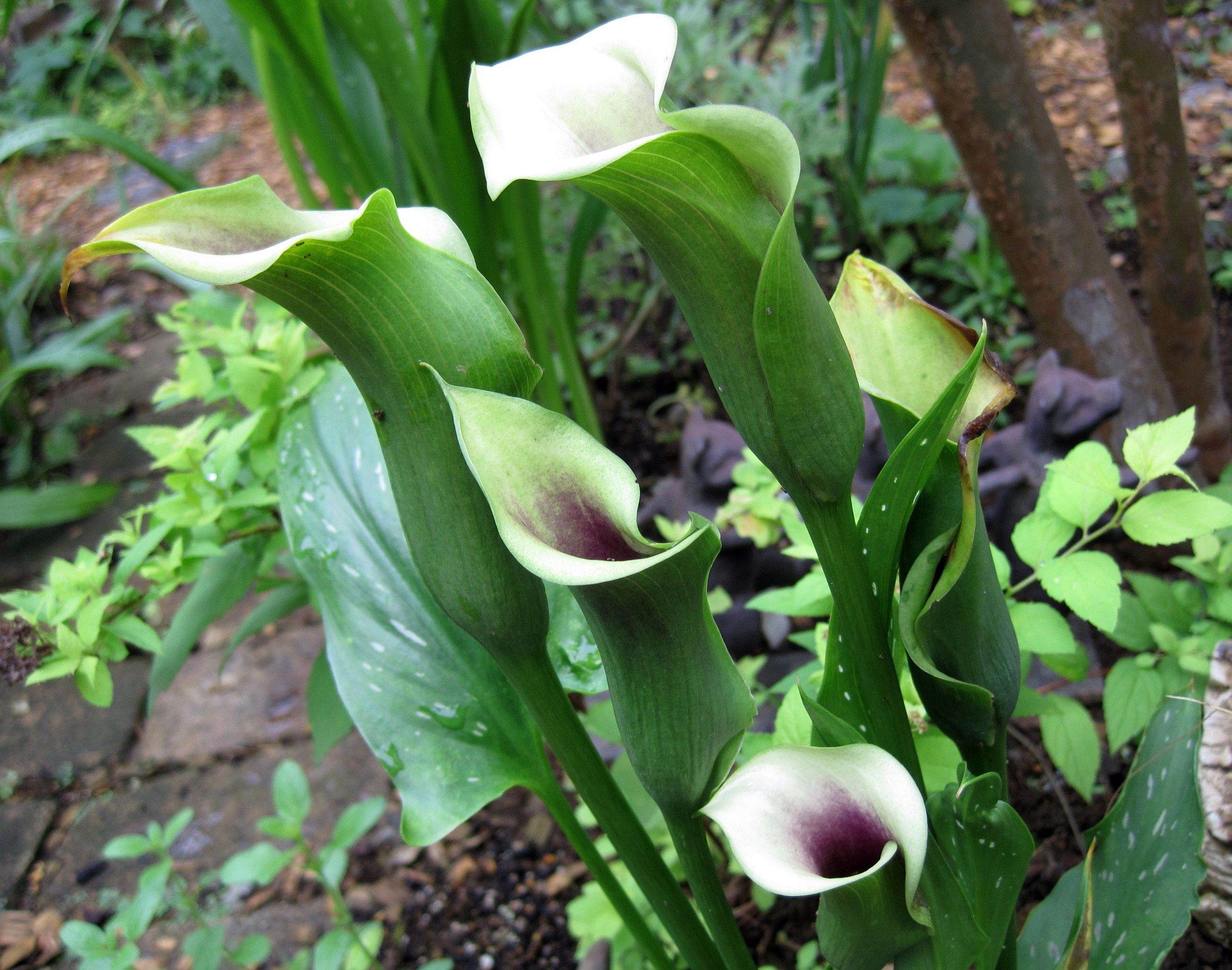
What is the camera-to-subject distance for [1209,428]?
1244 mm

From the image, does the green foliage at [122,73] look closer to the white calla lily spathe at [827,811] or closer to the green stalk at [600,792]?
the green stalk at [600,792]

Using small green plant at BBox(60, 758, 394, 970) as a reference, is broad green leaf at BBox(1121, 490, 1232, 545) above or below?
above

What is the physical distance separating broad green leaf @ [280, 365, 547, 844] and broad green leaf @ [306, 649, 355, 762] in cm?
29

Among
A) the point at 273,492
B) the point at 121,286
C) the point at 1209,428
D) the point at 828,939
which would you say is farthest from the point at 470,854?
the point at 121,286

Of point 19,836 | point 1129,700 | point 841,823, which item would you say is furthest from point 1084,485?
point 19,836

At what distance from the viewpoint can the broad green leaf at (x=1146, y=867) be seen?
0.49 m

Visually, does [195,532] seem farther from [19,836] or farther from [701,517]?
[19,836]

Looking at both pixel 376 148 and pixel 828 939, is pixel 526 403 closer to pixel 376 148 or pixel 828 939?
pixel 828 939

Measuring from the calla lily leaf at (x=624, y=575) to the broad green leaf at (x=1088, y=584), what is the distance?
25cm

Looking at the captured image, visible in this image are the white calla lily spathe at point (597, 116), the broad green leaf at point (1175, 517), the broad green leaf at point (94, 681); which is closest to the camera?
the white calla lily spathe at point (597, 116)

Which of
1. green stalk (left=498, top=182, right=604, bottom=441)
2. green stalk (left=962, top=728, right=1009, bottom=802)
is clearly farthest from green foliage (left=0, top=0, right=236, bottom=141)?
green stalk (left=962, top=728, right=1009, bottom=802)

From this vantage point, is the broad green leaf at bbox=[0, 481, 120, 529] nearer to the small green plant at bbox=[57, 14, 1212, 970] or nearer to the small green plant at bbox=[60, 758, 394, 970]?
the small green plant at bbox=[60, 758, 394, 970]

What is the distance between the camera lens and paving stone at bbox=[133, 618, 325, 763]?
52.2 inches

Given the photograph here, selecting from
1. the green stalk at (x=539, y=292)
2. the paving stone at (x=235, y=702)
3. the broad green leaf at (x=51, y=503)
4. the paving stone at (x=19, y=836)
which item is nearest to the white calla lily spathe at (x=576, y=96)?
the green stalk at (x=539, y=292)
